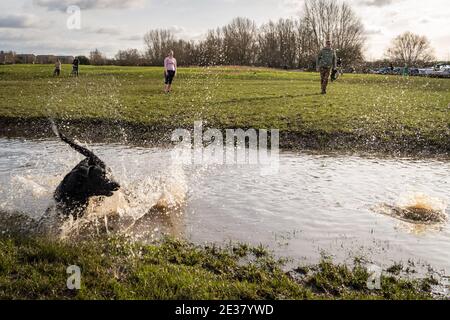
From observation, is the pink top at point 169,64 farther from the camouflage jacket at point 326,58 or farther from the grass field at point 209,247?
the camouflage jacket at point 326,58

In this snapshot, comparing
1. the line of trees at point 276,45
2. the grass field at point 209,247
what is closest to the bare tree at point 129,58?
the line of trees at point 276,45

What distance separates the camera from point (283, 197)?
945 centimetres

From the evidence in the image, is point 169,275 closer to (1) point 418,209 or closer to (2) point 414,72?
(1) point 418,209

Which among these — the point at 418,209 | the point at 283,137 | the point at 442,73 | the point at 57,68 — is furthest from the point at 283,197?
the point at 442,73

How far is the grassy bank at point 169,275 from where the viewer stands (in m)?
5.09

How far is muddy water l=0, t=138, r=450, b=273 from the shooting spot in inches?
280

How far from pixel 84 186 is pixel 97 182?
23 cm

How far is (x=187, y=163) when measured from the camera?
12391 mm

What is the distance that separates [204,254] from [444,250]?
375 centimetres

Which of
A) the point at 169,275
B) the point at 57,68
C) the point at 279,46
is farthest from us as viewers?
the point at 279,46

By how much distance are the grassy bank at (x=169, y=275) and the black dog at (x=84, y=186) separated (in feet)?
3.13

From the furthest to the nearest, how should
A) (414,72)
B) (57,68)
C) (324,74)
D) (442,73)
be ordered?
(414,72), (442,73), (57,68), (324,74)
